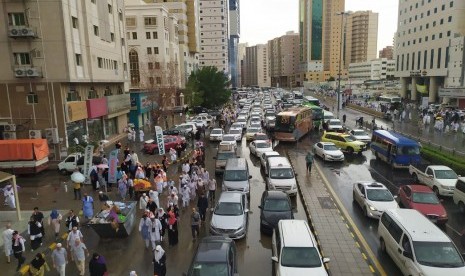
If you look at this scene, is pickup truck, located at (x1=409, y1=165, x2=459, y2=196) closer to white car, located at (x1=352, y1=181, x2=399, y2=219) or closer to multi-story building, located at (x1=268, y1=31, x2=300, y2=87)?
white car, located at (x1=352, y1=181, x2=399, y2=219)

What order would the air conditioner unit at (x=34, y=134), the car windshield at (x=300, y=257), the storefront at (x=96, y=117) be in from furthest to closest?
the storefront at (x=96, y=117), the air conditioner unit at (x=34, y=134), the car windshield at (x=300, y=257)

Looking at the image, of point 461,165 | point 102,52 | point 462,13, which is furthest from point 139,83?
point 462,13

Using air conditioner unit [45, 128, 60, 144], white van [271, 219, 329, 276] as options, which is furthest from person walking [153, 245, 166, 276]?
air conditioner unit [45, 128, 60, 144]

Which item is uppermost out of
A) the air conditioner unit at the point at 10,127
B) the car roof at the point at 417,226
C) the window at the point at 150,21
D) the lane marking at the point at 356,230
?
the window at the point at 150,21

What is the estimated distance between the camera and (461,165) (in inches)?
859

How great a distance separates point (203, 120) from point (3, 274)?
115 ft

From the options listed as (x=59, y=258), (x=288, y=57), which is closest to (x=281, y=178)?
(x=59, y=258)

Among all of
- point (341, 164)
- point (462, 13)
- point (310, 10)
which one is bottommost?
point (341, 164)

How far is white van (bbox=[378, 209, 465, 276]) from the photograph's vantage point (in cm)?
1013

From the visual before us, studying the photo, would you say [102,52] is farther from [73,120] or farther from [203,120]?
[203,120]

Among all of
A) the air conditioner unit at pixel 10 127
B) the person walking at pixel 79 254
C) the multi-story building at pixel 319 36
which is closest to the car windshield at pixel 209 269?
the person walking at pixel 79 254

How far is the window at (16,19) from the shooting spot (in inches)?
1044

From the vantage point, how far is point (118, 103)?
38.9 metres

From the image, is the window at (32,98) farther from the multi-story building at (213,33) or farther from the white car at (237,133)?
the multi-story building at (213,33)
